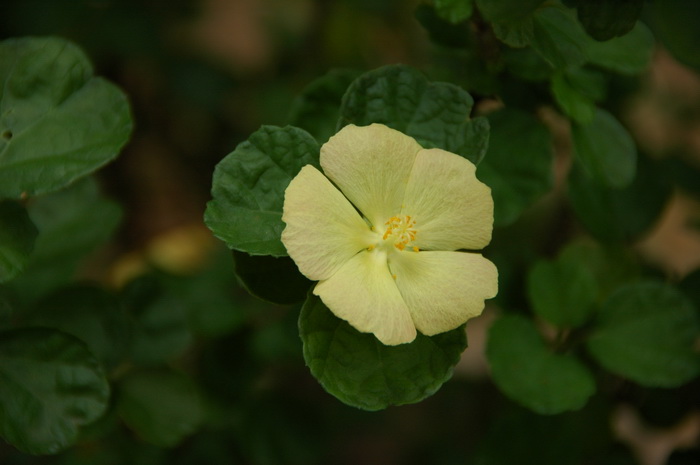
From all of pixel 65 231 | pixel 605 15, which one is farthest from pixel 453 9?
pixel 65 231

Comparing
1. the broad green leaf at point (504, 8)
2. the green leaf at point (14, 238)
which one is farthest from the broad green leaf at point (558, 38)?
the green leaf at point (14, 238)

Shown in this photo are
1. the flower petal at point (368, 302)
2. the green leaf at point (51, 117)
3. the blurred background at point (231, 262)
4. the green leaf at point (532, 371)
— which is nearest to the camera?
the flower petal at point (368, 302)

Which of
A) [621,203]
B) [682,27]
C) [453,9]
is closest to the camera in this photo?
[453,9]

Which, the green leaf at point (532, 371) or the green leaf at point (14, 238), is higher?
the green leaf at point (14, 238)

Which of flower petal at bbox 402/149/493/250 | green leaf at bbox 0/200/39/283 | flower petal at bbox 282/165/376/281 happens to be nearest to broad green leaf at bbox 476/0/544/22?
flower petal at bbox 402/149/493/250

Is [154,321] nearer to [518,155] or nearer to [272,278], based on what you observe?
[272,278]

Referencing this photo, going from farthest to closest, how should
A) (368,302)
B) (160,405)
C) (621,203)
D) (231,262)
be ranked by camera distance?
(231,262) < (621,203) < (160,405) < (368,302)

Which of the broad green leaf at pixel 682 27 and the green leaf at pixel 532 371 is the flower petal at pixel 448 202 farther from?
the broad green leaf at pixel 682 27
